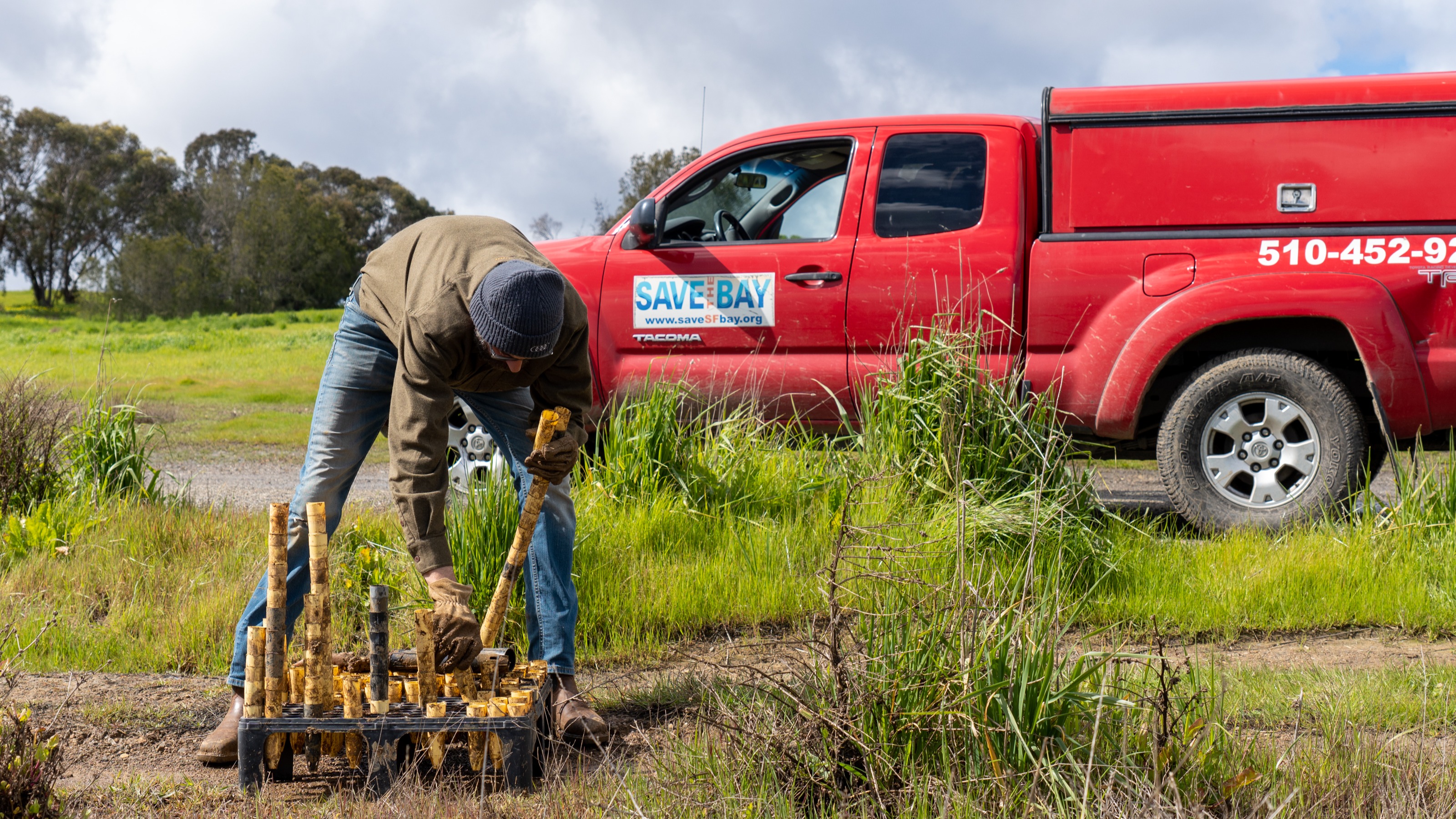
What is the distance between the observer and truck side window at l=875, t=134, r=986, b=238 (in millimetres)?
5633

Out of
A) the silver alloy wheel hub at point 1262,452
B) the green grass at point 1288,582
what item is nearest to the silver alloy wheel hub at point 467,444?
the green grass at point 1288,582

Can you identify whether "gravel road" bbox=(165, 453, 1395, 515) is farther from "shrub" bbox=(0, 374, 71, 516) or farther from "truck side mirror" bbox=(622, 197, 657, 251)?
"truck side mirror" bbox=(622, 197, 657, 251)

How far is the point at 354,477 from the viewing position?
3375 millimetres

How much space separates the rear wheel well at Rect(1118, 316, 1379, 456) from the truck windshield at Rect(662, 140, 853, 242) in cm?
188

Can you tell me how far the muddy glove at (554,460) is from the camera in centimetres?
311

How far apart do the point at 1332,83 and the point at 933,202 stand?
1.97 meters

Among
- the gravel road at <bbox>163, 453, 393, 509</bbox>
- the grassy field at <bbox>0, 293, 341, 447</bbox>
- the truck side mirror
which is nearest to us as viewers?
the truck side mirror

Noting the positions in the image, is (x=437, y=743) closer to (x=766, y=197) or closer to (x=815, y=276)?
(x=815, y=276)

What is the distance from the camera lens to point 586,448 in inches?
239

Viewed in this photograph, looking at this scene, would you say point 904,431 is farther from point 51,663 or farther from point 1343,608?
point 51,663

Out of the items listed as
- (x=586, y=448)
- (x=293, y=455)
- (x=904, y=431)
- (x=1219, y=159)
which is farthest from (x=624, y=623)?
(x=293, y=455)

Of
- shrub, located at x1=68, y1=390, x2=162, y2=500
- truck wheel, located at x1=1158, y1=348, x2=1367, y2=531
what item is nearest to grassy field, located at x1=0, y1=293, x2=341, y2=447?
shrub, located at x1=68, y1=390, x2=162, y2=500

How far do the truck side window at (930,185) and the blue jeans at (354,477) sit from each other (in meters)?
2.86

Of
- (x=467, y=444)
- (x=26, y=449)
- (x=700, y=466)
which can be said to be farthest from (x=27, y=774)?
(x=467, y=444)
